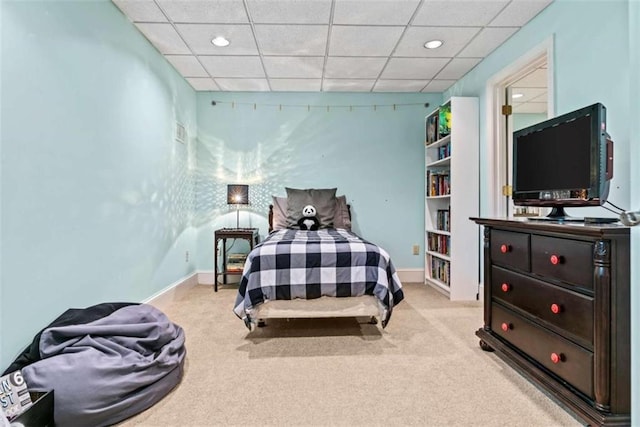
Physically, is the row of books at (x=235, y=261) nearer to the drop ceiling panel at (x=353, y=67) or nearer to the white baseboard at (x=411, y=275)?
the white baseboard at (x=411, y=275)

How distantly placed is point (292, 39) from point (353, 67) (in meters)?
0.84

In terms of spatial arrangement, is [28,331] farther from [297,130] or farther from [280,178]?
[297,130]

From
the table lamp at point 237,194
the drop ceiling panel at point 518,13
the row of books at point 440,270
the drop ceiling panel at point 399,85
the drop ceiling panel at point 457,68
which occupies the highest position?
the drop ceiling panel at point 399,85

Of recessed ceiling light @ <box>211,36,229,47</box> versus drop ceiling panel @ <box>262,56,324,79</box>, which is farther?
drop ceiling panel @ <box>262,56,324,79</box>

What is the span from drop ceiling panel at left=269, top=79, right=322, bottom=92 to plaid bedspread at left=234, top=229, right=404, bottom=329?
7.55 feet

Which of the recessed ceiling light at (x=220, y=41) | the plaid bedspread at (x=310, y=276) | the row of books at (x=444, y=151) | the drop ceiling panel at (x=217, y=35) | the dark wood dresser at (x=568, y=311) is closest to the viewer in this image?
the dark wood dresser at (x=568, y=311)

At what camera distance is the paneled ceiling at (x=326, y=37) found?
2.43m

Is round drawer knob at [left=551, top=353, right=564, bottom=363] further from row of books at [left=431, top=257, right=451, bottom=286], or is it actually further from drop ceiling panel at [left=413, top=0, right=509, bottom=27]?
drop ceiling panel at [left=413, top=0, right=509, bottom=27]

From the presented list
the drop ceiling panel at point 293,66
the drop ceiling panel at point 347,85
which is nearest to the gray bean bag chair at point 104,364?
the drop ceiling panel at point 293,66

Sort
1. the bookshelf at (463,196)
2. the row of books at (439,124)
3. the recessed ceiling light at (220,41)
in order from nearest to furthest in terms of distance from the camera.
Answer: the recessed ceiling light at (220,41) → the bookshelf at (463,196) → the row of books at (439,124)

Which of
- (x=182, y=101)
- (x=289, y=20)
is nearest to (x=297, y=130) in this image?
(x=182, y=101)

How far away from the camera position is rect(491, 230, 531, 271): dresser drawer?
1841mm

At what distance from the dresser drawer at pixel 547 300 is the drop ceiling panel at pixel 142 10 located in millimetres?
2972

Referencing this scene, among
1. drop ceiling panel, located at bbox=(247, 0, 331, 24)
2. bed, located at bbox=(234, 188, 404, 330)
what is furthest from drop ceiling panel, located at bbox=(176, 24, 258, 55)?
bed, located at bbox=(234, 188, 404, 330)
